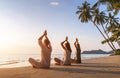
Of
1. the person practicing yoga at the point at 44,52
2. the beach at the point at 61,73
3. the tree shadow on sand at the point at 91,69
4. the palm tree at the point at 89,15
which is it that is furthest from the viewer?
the palm tree at the point at 89,15

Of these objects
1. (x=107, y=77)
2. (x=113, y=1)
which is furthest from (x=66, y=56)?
(x=107, y=77)

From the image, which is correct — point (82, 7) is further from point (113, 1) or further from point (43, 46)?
point (43, 46)

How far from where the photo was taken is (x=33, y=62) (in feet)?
50.8

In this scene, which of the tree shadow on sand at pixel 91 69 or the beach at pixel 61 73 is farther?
the tree shadow on sand at pixel 91 69

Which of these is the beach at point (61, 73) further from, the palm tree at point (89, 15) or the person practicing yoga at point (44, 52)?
the palm tree at point (89, 15)

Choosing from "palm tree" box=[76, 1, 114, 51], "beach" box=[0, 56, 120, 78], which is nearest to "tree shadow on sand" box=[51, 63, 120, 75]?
"beach" box=[0, 56, 120, 78]

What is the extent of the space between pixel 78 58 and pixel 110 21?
48.4m

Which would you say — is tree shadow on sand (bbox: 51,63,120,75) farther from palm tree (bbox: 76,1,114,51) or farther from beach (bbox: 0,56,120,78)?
palm tree (bbox: 76,1,114,51)

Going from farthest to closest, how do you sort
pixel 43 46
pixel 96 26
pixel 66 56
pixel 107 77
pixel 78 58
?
pixel 96 26
pixel 78 58
pixel 66 56
pixel 43 46
pixel 107 77

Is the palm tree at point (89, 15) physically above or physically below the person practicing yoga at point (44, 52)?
above

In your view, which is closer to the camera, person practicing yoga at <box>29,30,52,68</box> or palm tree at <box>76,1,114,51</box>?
person practicing yoga at <box>29,30,52,68</box>

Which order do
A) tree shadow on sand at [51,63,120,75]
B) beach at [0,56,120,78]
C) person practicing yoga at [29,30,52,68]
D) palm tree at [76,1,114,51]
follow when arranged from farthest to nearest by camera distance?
palm tree at [76,1,114,51] < person practicing yoga at [29,30,52,68] < tree shadow on sand at [51,63,120,75] < beach at [0,56,120,78]

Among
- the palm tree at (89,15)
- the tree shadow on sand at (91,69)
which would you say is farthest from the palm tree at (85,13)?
the tree shadow on sand at (91,69)

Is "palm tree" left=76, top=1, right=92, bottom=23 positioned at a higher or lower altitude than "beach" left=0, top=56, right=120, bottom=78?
higher
